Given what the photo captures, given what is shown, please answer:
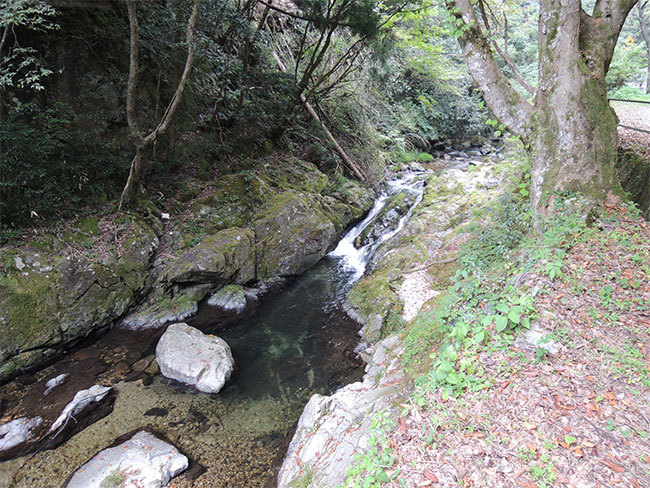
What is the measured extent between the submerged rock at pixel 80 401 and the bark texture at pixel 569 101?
6.85 metres

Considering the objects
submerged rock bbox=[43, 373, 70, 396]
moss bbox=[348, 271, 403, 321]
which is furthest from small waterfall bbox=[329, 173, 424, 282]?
submerged rock bbox=[43, 373, 70, 396]

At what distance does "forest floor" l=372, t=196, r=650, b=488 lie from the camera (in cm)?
193

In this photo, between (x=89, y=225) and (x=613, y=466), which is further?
(x=89, y=225)

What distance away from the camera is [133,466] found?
3576 mm

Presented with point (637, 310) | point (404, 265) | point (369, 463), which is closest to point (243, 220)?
point (404, 265)

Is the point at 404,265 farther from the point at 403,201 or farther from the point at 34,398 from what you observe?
the point at 34,398

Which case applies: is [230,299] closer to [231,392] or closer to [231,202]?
[231,392]

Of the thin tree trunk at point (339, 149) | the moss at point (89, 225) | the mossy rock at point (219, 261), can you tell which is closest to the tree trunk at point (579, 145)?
Result: the mossy rock at point (219, 261)

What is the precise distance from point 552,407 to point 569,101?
4.10m

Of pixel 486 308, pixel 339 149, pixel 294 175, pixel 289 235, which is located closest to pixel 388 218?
pixel 294 175

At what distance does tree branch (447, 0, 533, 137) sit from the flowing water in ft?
14.8

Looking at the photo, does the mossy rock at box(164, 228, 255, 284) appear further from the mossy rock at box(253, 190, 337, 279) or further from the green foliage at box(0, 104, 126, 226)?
the green foliage at box(0, 104, 126, 226)

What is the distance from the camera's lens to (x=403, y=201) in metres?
10.9

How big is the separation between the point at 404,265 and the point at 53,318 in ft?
22.0
